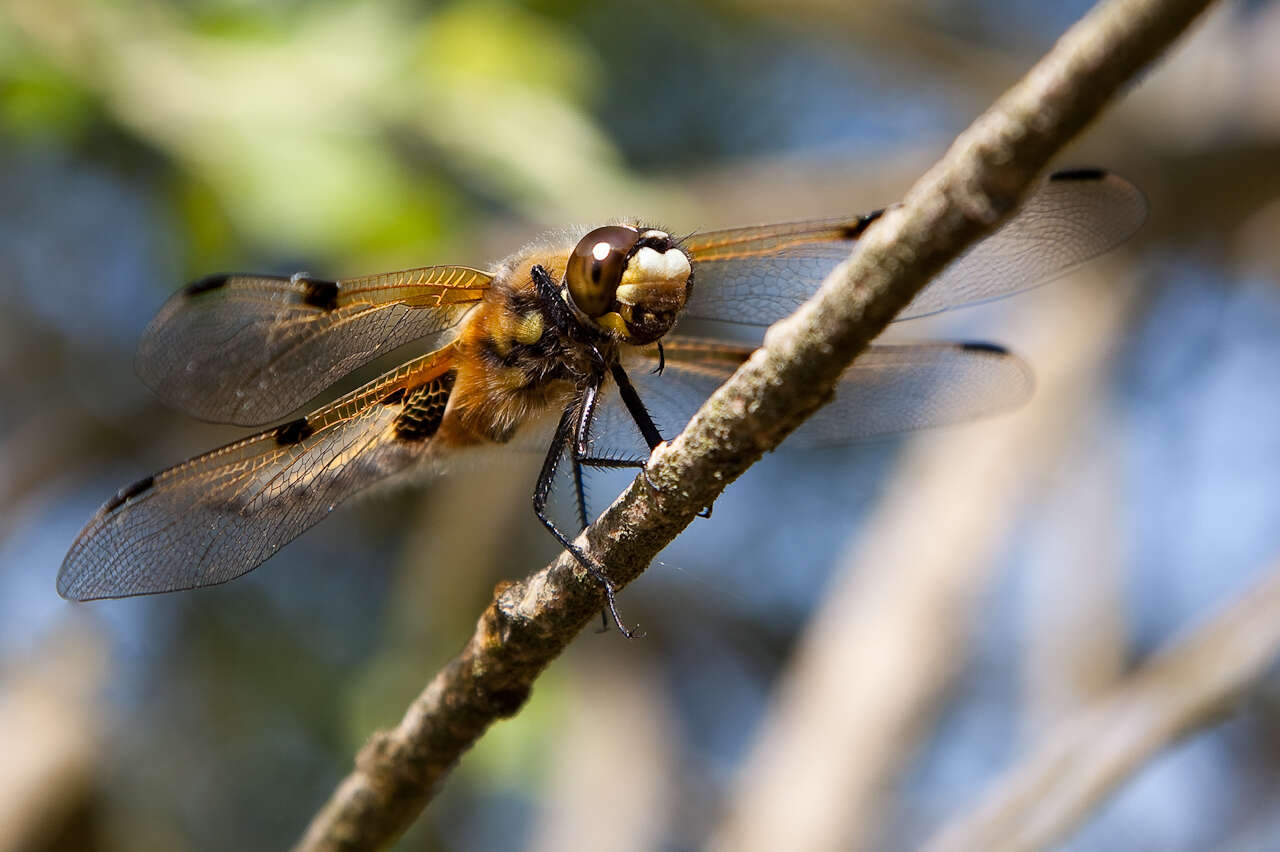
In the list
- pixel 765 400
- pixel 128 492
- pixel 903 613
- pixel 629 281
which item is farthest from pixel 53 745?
pixel 765 400

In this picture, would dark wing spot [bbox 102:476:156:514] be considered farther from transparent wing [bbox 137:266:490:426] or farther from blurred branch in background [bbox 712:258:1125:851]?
blurred branch in background [bbox 712:258:1125:851]

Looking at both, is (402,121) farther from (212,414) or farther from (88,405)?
(88,405)

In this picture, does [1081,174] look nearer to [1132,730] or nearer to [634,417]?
[634,417]

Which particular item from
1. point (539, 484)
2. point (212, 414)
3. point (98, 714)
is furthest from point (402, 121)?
point (98, 714)

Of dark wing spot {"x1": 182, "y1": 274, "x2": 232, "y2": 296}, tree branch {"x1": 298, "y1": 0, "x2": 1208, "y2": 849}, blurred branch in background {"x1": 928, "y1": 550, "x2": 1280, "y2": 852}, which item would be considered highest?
dark wing spot {"x1": 182, "y1": 274, "x2": 232, "y2": 296}

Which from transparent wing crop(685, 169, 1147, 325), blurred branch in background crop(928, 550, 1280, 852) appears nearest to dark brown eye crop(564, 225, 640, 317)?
transparent wing crop(685, 169, 1147, 325)

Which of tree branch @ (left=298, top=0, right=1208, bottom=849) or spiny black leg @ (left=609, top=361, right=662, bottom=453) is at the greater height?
spiny black leg @ (left=609, top=361, right=662, bottom=453)
